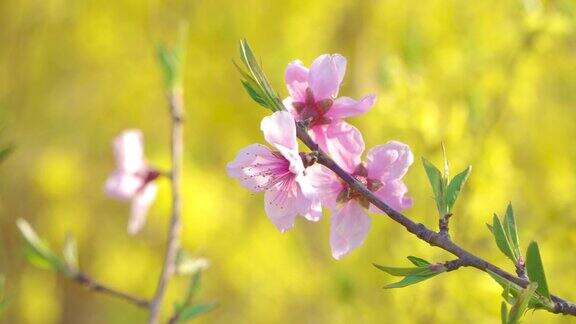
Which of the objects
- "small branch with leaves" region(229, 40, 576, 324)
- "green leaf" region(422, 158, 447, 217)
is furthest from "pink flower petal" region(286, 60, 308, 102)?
"green leaf" region(422, 158, 447, 217)

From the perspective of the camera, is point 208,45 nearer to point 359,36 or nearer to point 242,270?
point 359,36

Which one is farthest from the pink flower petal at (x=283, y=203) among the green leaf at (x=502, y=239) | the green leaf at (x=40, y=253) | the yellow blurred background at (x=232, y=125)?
the yellow blurred background at (x=232, y=125)

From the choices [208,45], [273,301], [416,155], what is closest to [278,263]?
[273,301]

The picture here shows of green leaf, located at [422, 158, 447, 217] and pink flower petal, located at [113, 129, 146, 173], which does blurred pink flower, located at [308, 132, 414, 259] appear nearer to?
green leaf, located at [422, 158, 447, 217]

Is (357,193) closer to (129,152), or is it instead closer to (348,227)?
(348,227)

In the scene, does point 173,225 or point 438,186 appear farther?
point 173,225

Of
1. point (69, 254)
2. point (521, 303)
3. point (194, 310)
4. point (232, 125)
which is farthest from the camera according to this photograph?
point (232, 125)

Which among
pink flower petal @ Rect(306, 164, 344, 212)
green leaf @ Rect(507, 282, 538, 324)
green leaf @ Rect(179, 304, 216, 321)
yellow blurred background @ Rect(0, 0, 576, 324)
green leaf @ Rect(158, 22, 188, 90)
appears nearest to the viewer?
green leaf @ Rect(507, 282, 538, 324)

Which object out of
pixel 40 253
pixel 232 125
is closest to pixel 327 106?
pixel 40 253
